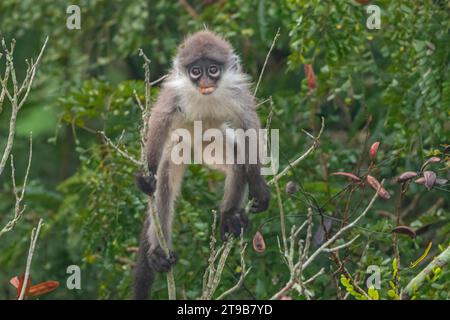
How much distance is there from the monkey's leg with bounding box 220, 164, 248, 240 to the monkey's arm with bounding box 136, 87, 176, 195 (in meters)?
0.56

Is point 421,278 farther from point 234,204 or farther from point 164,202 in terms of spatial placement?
point 164,202

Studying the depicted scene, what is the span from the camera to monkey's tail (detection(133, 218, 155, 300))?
25.4ft

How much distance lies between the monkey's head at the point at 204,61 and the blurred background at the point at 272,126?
641 millimetres

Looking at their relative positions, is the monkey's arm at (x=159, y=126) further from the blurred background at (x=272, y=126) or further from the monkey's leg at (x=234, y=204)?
the monkey's leg at (x=234, y=204)

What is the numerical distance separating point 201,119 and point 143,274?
1184 mm

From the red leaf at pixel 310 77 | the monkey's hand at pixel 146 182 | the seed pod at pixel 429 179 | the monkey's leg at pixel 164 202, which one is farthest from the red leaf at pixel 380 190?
the red leaf at pixel 310 77

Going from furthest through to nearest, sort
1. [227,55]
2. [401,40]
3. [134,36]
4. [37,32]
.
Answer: [37,32]
[134,36]
[401,40]
[227,55]

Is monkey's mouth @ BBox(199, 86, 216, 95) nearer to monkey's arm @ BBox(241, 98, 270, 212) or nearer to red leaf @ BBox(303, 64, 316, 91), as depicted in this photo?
monkey's arm @ BBox(241, 98, 270, 212)

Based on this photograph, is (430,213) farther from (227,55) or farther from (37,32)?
(37,32)

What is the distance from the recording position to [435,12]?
794 cm

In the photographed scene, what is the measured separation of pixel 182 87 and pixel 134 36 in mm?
2485

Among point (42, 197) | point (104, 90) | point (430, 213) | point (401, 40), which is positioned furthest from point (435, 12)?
point (42, 197)

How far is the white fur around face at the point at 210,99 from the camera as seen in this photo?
25.0 feet

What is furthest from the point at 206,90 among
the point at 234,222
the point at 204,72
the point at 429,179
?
the point at 429,179
